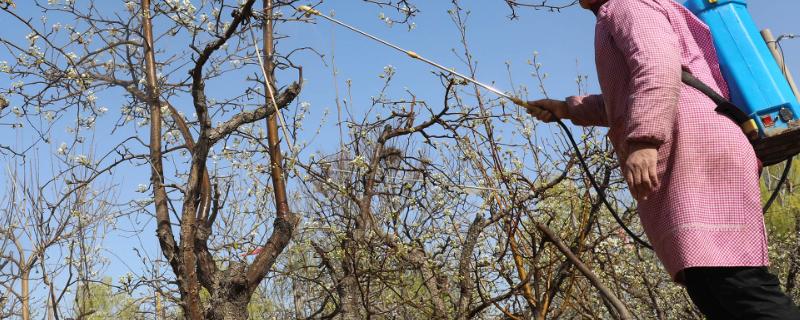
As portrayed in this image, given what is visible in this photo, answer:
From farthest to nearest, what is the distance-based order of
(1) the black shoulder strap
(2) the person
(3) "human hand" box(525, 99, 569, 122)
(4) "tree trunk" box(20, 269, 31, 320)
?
(4) "tree trunk" box(20, 269, 31, 320)
(3) "human hand" box(525, 99, 569, 122)
(1) the black shoulder strap
(2) the person

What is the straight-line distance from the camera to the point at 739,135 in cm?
183

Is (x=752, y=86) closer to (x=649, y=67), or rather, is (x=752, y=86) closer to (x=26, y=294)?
(x=649, y=67)

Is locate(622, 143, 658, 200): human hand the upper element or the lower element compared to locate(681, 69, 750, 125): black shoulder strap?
lower

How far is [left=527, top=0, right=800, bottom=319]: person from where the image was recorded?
1.74 meters

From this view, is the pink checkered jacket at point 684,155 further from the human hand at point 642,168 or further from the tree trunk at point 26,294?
the tree trunk at point 26,294

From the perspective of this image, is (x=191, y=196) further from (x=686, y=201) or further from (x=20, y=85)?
(x=686, y=201)

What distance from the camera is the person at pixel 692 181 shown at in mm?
1743

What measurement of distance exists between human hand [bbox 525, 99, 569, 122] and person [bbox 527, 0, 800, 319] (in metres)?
0.45

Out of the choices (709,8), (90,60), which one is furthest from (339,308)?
(709,8)

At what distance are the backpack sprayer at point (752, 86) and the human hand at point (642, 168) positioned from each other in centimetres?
20

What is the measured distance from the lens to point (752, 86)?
1.90 m

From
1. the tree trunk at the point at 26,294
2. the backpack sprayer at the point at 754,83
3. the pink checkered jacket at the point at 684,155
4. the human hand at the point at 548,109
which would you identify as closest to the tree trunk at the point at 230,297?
the human hand at the point at 548,109

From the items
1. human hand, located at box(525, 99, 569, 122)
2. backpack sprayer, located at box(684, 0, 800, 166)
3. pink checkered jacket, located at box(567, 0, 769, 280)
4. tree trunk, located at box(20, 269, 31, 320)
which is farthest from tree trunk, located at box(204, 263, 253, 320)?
tree trunk, located at box(20, 269, 31, 320)

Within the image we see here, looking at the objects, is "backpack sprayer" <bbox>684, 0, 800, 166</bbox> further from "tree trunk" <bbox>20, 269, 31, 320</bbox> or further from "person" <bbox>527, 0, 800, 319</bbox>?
"tree trunk" <bbox>20, 269, 31, 320</bbox>
